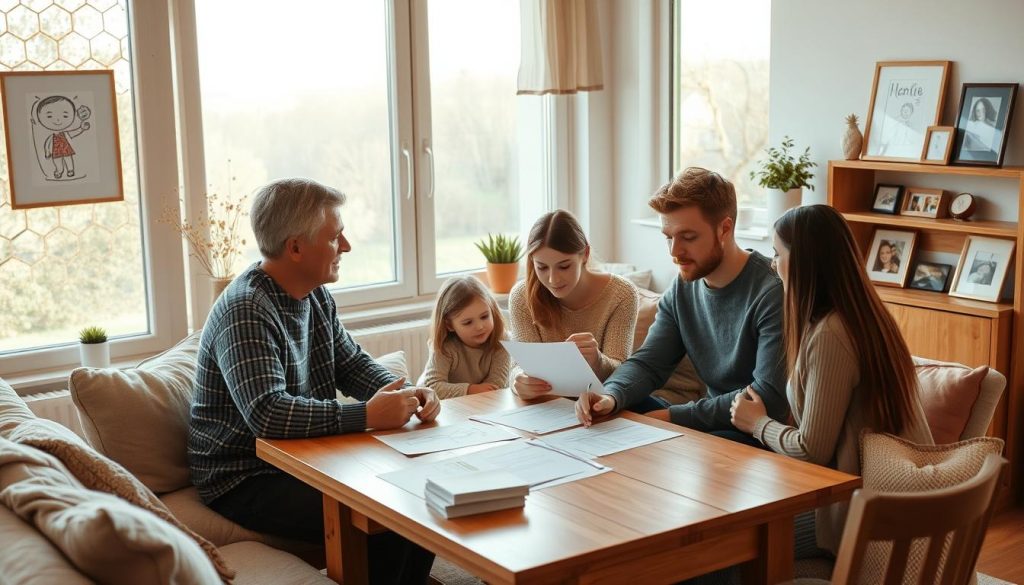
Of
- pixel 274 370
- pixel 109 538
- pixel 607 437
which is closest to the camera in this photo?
pixel 109 538

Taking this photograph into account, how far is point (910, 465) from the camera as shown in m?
2.14

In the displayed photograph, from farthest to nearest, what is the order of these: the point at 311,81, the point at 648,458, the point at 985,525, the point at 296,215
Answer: the point at 311,81, the point at 296,215, the point at 648,458, the point at 985,525

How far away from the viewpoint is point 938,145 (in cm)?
379

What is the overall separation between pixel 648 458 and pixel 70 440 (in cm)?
117

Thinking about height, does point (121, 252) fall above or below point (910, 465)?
above

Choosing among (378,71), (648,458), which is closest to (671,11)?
(378,71)

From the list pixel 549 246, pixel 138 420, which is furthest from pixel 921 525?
pixel 138 420

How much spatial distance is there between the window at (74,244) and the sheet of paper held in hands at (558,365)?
1796 mm

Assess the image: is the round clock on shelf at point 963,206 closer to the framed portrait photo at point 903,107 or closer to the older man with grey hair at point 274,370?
the framed portrait photo at point 903,107

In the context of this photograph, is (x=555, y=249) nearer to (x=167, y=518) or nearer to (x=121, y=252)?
(x=167, y=518)

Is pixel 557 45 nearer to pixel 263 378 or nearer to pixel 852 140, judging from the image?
pixel 852 140

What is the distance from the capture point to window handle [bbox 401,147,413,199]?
463 cm

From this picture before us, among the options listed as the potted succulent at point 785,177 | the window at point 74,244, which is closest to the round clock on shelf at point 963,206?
the potted succulent at point 785,177

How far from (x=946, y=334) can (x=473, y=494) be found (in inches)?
92.1
